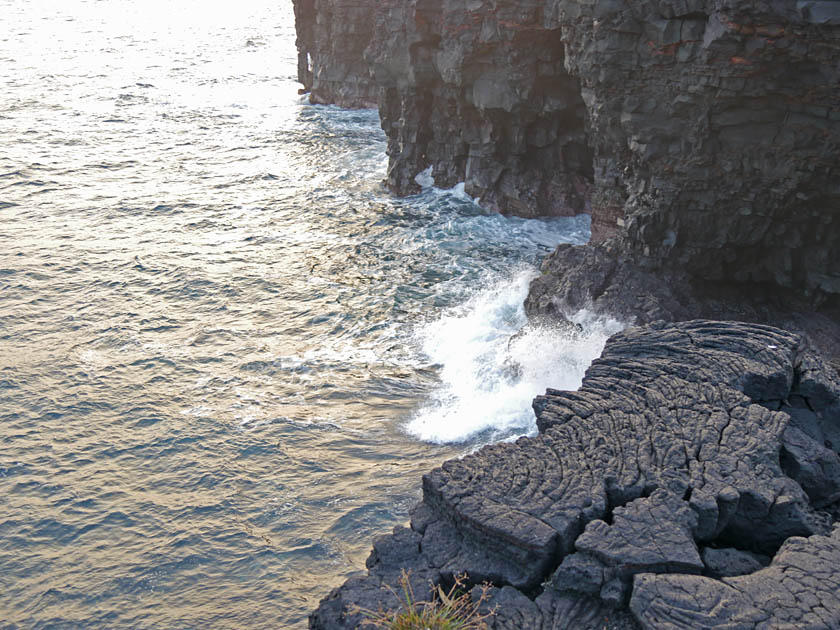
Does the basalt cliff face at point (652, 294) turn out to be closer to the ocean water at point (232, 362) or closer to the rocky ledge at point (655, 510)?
the rocky ledge at point (655, 510)

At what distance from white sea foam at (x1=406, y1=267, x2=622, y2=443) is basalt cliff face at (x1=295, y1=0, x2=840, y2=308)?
1380 mm

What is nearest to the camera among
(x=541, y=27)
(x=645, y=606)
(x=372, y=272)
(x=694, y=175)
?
(x=645, y=606)

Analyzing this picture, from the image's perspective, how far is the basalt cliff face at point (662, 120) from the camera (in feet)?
61.2

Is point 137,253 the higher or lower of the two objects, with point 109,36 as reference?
lower

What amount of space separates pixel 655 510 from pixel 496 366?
1182 cm

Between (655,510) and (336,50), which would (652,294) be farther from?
(336,50)

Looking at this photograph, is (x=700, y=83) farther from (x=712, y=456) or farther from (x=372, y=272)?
(x=372, y=272)

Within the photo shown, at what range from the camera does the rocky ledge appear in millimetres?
10070

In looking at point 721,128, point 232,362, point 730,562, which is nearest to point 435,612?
point 730,562

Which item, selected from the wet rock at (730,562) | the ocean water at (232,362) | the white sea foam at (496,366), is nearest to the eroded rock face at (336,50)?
the ocean water at (232,362)

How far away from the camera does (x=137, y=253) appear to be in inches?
1271

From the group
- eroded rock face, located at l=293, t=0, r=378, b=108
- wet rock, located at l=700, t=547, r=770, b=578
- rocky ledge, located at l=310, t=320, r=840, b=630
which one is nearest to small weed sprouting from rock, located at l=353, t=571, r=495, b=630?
rocky ledge, located at l=310, t=320, r=840, b=630

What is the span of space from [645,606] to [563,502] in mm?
2089

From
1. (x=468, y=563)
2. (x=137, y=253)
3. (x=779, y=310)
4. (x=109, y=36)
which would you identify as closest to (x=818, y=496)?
(x=468, y=563)
